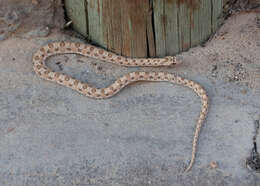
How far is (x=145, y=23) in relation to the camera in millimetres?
6543

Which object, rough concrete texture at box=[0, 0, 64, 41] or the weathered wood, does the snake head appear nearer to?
the weathered wood

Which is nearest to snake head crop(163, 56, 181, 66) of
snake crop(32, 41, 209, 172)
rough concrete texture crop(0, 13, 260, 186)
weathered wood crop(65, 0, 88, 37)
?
snake crop(32, 41, 209, 172)

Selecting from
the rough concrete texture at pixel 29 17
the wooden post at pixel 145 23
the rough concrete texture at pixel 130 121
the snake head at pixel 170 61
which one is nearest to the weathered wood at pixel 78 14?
the wooden post at pixel 145 23

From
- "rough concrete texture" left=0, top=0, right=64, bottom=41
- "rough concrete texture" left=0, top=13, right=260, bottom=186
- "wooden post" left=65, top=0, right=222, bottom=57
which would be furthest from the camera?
"rough concrete texture" left=0, top=0, right=64, bottom=41

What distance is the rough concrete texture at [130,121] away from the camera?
4.89m

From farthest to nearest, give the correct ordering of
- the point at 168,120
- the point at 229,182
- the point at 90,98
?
the point at 90,98 < the point at 168,120 < the point at 229,182

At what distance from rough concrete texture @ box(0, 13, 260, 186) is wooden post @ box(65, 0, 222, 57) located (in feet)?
1.10

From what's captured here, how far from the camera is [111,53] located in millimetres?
6887

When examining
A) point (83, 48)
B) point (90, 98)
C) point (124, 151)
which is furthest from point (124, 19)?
point (124, 151)

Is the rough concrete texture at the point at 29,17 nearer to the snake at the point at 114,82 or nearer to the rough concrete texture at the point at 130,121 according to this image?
the rough concrete texture at the point at 130,121

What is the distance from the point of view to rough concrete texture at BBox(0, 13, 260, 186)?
4.89m

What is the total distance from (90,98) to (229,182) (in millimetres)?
2782

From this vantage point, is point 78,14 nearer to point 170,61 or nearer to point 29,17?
point 29,17

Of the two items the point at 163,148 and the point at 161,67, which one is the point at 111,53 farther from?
the point at 163,148
